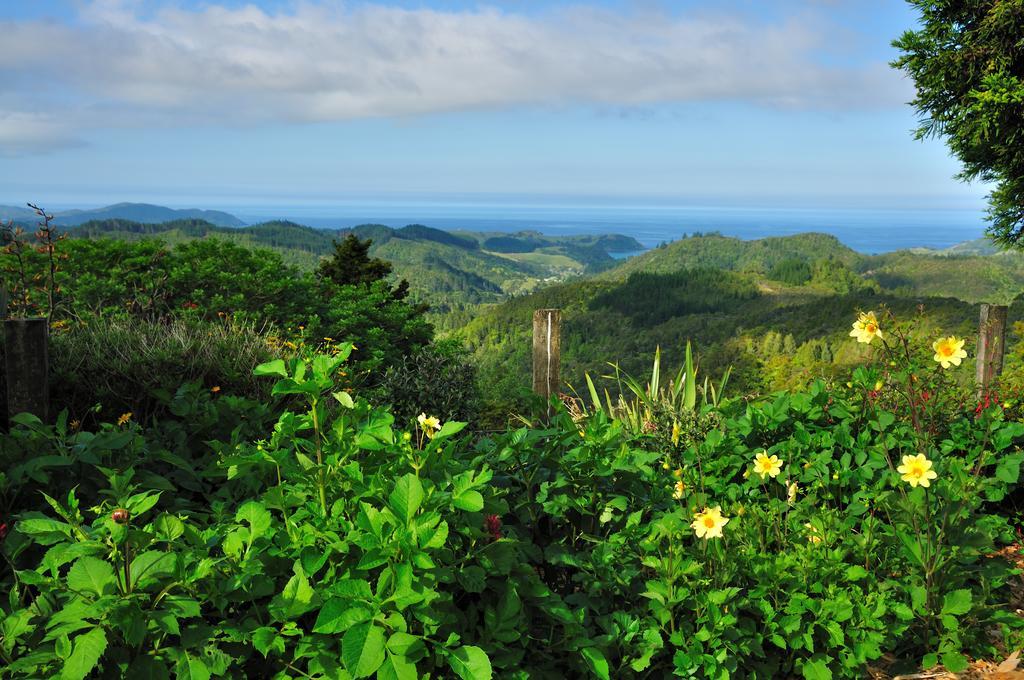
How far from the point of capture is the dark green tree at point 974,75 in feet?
29.5

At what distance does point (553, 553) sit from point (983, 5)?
10.9 metres

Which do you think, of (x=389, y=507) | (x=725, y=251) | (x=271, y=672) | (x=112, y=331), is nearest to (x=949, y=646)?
(x=389, y=507)

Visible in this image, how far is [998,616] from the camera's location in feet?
7.34

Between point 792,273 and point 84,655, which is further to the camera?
point 792,273

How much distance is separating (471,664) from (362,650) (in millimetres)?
208

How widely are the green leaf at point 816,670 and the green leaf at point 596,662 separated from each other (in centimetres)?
74

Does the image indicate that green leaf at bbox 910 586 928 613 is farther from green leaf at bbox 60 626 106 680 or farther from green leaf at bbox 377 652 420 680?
green leaf at bbox 60 626 106 680

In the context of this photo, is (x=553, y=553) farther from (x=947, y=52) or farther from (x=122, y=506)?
(x=947, y=52)

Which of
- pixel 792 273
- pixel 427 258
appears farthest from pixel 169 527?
pixel 427 258

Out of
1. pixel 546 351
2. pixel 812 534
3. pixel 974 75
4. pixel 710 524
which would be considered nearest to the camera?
pixel 710 524

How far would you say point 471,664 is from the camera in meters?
1.32

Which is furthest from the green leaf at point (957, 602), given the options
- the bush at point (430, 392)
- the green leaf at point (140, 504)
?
the bush at point (430, 392)

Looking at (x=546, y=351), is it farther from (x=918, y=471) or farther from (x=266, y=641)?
(x=266, y=641)

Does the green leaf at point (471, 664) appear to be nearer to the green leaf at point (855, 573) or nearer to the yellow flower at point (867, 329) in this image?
the green leaf at point (855, 573)
